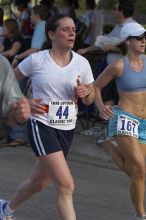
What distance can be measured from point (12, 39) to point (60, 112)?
591cm

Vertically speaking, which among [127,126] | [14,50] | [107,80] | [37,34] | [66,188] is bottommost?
[14,50]

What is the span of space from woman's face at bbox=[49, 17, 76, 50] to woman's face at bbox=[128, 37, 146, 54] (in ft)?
2.60

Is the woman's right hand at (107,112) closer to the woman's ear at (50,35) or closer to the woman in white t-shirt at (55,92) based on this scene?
the woman in white t-shirt at (55,92)

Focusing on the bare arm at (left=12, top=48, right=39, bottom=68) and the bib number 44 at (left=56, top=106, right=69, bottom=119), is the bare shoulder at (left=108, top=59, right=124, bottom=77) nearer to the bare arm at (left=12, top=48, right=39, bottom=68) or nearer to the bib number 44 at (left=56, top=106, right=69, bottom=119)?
the bib number 44 at (left=56, top=106, right=69, bottom=119)

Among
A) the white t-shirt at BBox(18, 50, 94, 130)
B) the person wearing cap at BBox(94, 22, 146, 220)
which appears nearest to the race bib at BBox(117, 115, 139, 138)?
the person wearing cap at BBox(94, 22, 146, 220)

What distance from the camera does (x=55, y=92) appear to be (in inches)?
227

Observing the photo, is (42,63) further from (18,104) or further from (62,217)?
(18,104)

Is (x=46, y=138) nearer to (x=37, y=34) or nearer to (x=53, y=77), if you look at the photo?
(x=53, y=77)

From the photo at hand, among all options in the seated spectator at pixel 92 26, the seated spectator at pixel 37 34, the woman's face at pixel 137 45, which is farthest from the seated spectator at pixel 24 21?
the woman's face at pixel 137 45

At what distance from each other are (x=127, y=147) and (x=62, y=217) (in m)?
1.14

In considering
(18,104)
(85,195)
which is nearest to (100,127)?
(85,195)

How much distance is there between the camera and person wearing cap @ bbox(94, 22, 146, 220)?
637cm

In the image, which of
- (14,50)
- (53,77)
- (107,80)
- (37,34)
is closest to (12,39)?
(14,50)

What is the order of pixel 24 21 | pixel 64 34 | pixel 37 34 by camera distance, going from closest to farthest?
pixel 64 34 < pixel 37 34 < pixel 24 21
